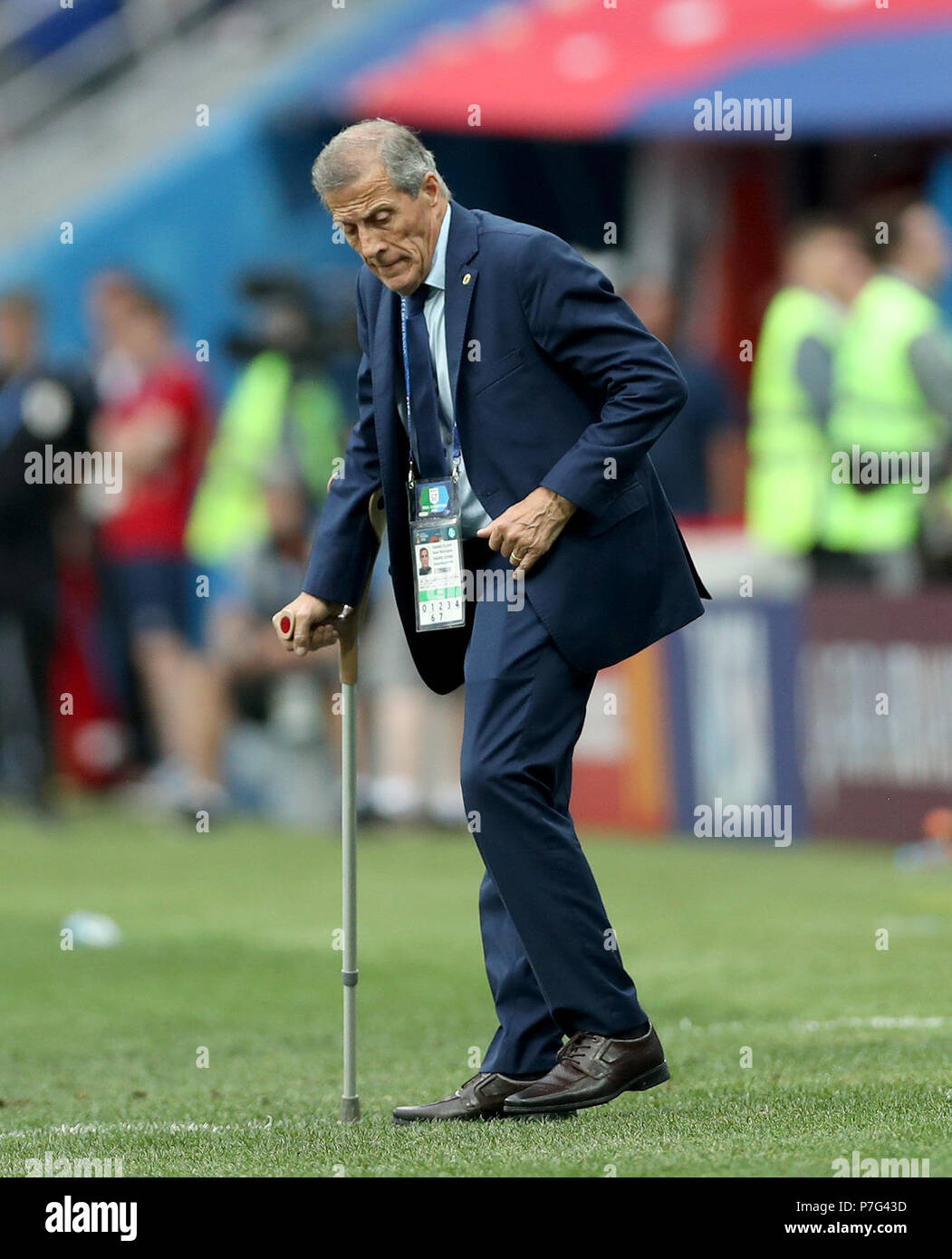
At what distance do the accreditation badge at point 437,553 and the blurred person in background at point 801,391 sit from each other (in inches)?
269

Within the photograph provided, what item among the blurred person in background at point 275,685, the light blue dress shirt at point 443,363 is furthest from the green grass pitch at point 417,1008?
the light blue dress shirt at point 443,363

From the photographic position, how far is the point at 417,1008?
27.2 ft

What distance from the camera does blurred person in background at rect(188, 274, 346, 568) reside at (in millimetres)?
14234

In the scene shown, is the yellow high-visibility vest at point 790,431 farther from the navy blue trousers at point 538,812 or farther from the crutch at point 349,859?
the navy blue trousers at point 538,812

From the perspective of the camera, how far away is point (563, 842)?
5781 mm

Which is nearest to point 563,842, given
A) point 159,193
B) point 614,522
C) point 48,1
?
point 614,522

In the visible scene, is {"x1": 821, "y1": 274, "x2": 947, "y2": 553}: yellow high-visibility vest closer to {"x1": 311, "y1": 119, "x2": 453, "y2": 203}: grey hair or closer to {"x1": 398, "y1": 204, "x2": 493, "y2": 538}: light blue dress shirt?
{"x1": 398, "y1": 204, "x2": 493, "y2": 538}: light blue dress shirt

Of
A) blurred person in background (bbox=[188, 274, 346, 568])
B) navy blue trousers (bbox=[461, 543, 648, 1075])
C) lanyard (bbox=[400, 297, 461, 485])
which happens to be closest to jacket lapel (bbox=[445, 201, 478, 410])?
lanyard (bbox=[400, 297, 461, 485])

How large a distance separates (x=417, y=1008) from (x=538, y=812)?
2.70 m

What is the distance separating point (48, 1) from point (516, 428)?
1729cm

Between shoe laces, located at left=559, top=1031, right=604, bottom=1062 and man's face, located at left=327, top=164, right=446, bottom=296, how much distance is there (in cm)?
180

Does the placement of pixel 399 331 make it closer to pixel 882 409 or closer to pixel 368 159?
pixel 368 159

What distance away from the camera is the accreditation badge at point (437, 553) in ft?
19.6

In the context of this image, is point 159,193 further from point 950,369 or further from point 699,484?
point 950,369
